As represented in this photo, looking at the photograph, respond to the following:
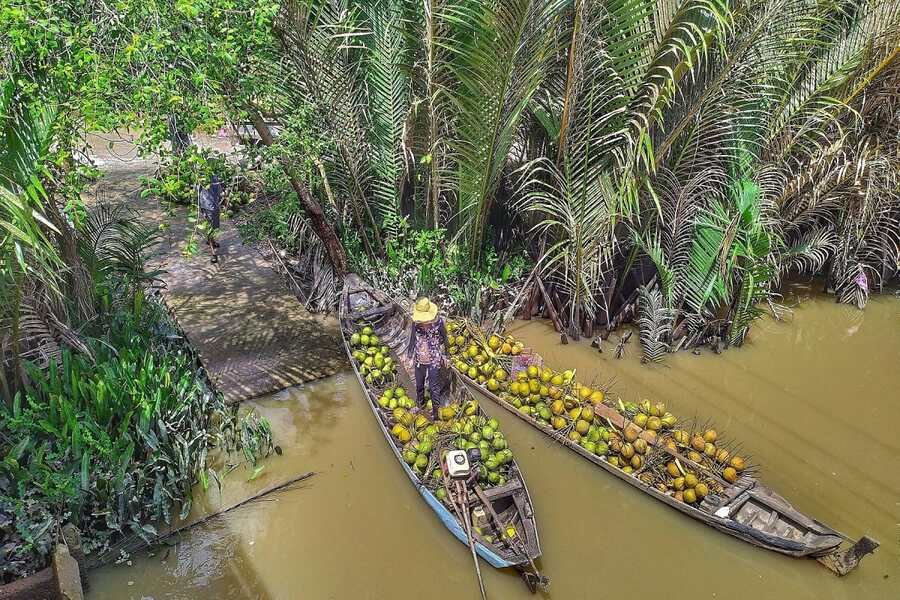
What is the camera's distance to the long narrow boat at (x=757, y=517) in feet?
13.7

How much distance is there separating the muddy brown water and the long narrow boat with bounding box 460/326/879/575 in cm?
16

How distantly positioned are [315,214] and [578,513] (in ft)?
14.5

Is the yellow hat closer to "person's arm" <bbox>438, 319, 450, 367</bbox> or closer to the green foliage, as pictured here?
"person's arm" <bbox>438, 319, 450, 367</bbox>

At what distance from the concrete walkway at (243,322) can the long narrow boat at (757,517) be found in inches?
124

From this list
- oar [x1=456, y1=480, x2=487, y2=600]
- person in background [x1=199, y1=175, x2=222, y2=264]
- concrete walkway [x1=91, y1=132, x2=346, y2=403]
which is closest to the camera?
oar [x1=456, y1=480, x2=487, y2=600]

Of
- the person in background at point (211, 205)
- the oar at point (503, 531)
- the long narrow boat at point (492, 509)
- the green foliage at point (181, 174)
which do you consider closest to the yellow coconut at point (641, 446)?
the long narrow boat at point (492, 509)

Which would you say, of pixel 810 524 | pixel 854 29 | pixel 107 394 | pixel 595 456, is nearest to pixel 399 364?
pixel 595 456

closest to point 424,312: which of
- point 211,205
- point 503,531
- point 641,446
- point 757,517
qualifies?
point 503,531

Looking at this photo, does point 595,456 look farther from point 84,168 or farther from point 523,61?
point 84,168

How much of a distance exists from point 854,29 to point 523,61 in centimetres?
412

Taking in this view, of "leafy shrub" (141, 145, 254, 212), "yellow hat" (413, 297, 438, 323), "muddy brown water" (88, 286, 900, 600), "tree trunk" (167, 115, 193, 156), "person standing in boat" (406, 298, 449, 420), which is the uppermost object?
"tree trunk" (167, 115, 193, 156)

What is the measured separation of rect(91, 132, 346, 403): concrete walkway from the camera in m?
6.18

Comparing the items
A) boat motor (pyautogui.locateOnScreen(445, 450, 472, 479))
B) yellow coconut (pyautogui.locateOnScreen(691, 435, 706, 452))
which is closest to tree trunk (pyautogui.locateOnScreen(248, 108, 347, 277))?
boat motor (pyautogui.locateOnScreen(445, 450, 472, 479))

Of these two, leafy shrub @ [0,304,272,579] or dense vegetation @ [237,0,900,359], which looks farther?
dense vegetation @ [237,0,900,359]
